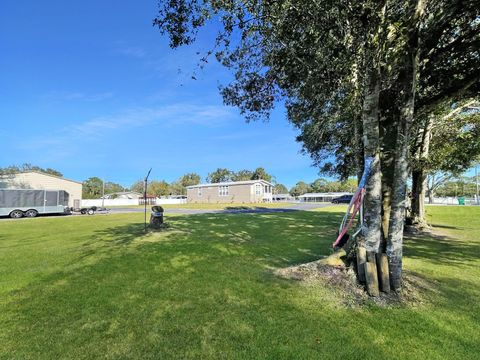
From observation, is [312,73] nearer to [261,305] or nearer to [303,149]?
[261,305]

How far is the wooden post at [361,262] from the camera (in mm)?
4797

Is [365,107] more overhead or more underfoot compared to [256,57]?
more underfoot

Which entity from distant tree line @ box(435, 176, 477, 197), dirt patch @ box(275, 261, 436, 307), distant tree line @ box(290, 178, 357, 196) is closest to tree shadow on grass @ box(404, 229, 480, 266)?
dirt patch @ box(275, 261, 436, 307)

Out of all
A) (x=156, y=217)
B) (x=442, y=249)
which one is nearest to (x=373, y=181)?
(x=442, y=249)

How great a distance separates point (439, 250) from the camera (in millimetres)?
8727

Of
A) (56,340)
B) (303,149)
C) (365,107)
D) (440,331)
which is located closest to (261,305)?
(440,331)

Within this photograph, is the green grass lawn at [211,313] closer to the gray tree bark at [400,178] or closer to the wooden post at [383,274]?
the wooden post at [383,274]

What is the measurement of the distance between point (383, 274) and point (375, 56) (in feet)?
11.2

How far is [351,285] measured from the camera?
4828mm

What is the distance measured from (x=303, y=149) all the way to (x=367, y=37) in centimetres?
1156

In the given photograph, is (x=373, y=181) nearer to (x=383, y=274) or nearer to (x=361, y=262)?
(x=361, y=262)

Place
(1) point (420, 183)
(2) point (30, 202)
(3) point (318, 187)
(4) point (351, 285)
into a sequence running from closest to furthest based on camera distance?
(4) point (351, 285) < (1) point (420, 183) < (2) point (30, 202) < (3) point (318, 187)

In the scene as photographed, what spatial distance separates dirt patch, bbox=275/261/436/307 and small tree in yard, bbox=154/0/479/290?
322mm

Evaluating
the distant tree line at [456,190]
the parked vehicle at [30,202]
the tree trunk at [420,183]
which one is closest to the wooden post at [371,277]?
the tree trunk at [420,183]
